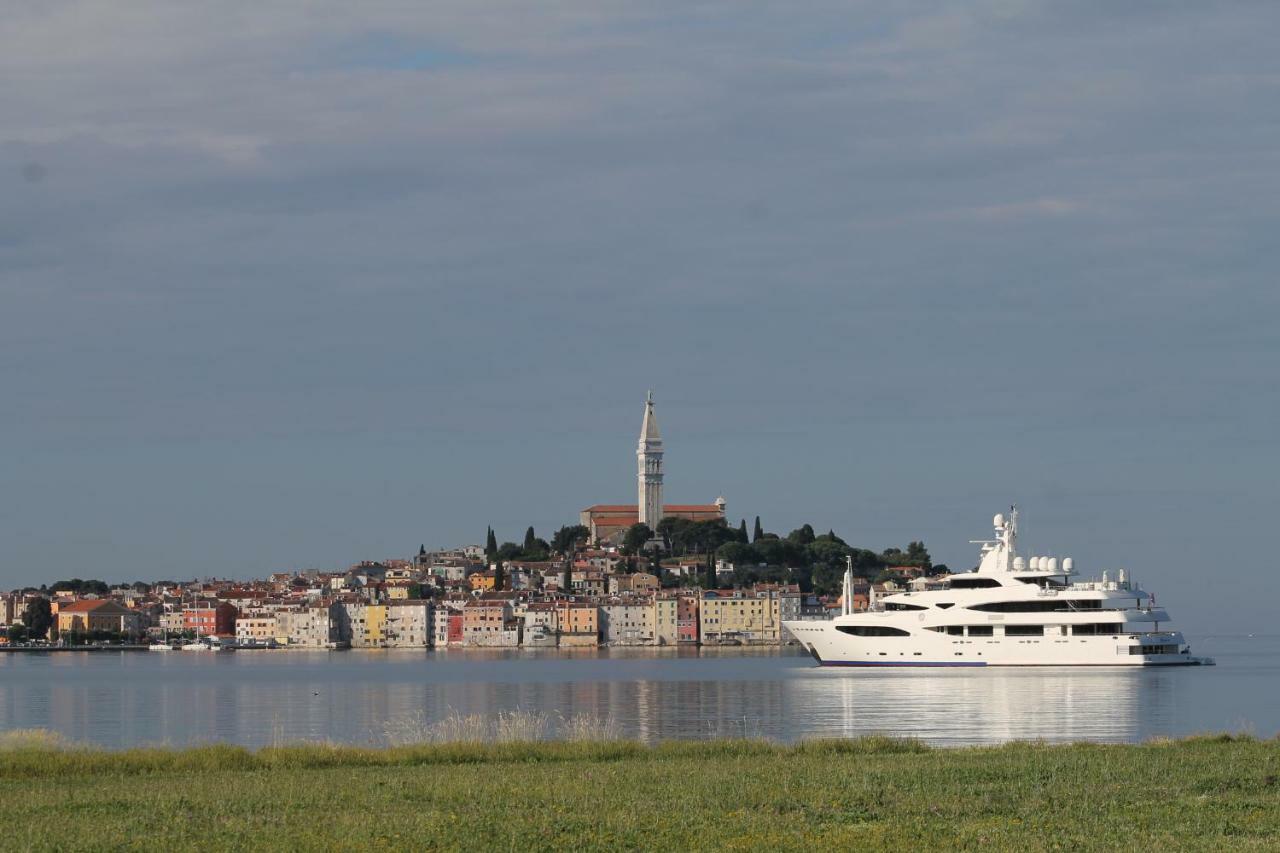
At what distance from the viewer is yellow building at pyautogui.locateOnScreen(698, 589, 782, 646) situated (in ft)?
590

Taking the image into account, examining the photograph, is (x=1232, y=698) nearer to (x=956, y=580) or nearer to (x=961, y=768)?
(x=956, y=580)

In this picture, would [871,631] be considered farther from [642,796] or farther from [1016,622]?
[642,796]

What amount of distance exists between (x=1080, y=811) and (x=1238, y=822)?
1684mm

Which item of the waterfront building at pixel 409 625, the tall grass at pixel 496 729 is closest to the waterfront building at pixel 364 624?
the waterfront building at pixel 409 625

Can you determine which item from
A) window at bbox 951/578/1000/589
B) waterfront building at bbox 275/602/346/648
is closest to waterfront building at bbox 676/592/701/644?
waterfront building at bbox 275/602/346/648

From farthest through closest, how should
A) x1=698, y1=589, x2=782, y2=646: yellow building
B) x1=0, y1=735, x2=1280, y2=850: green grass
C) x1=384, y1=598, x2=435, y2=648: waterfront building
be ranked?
1. x1=384, y1=598, x2=435, y2=648: waterfront building
2. x1=698, y1=589, x2=782, y2=646: yellow building
3. x1=0, y1=735, x2=1280, y2=850: green grass

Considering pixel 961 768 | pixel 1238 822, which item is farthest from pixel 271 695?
pixel 1238 822

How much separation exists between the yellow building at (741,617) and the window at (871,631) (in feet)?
327

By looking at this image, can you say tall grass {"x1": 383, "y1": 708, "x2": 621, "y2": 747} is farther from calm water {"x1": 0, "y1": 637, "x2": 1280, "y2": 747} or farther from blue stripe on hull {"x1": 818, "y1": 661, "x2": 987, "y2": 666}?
blue stripe on hull {"x1": 818, "y1": 661, "x2": 987, "y2": 666}

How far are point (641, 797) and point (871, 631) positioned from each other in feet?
195

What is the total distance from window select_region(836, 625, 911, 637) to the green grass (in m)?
50.1

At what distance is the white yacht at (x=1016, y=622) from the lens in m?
75.4

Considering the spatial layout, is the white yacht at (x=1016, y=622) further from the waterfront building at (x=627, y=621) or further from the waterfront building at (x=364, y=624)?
the waterfront building at (x=364, y=624)

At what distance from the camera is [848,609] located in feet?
277
